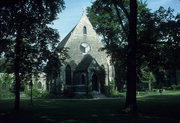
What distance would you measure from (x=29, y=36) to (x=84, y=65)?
2200 centimetres

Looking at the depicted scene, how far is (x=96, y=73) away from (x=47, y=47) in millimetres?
21967

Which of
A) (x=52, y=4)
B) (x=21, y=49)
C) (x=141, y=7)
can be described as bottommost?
(x=21, y=49)

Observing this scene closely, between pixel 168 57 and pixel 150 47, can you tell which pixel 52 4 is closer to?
pixel 150 47

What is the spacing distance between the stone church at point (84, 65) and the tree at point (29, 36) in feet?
65.2

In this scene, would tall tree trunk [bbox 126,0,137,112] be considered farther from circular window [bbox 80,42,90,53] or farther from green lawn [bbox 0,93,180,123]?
circular window [bbox 80,42,90,53]

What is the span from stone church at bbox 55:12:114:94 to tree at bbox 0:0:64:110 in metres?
19.9

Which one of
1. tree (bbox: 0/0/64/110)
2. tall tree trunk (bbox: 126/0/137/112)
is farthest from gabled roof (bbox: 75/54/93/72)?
tall tree trunk (bbox: 126/0/137/112)

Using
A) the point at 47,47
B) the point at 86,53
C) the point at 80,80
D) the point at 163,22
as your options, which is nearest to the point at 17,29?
the point at 47,47

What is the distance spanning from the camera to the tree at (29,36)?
16.1 meters

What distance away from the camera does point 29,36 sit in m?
18.6

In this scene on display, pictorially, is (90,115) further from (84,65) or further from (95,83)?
(95,83)

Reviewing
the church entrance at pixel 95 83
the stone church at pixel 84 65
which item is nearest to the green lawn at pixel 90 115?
the stone church at pixel 84 65

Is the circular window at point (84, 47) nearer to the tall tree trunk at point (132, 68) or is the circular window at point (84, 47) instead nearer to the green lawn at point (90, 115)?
the green lawn at point (90, 115)

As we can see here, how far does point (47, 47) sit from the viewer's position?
19.1m
